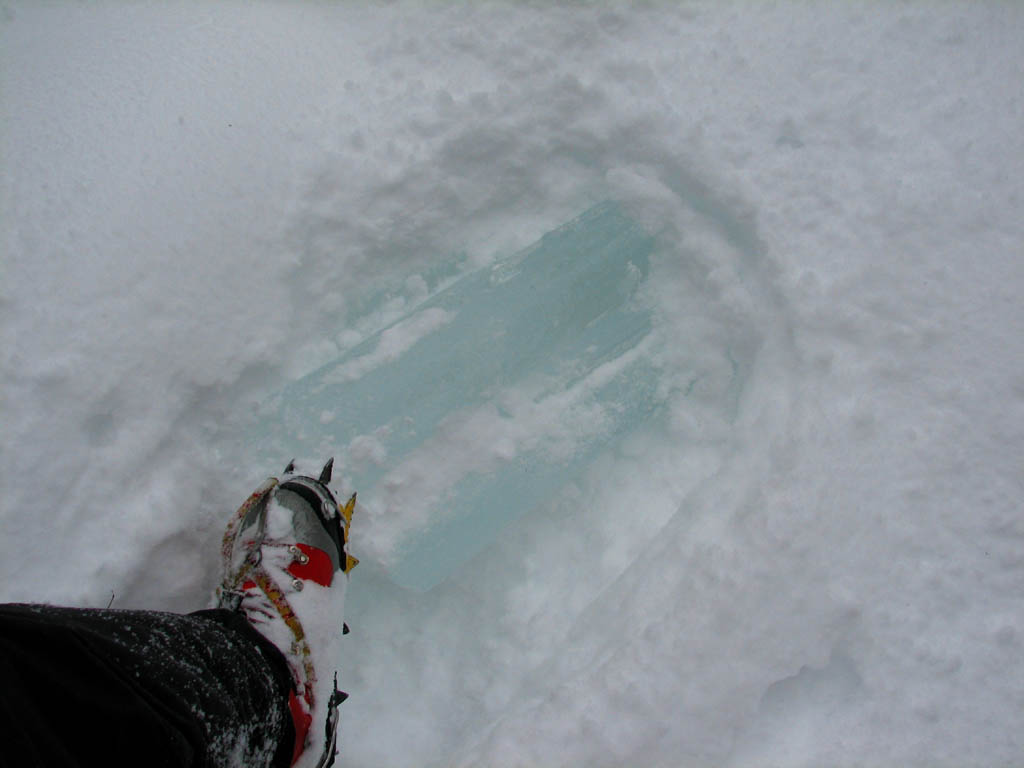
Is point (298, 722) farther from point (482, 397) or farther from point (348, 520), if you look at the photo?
point (482, 397)

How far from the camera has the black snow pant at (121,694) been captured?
0.67 meters

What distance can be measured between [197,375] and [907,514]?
1.39 m

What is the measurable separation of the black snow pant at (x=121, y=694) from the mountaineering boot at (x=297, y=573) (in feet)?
0.60

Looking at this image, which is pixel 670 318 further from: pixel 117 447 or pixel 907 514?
pixel 117 447

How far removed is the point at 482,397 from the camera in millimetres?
1430

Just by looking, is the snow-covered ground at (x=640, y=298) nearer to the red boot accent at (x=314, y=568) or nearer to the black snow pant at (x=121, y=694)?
the red boot accent at (x=314, y=568)

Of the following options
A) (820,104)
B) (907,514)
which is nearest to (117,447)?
(907,514)

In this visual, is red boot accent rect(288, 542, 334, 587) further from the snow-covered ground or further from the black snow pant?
the black snow pant

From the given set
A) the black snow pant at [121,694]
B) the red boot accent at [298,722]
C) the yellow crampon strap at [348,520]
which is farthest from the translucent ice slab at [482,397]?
the black snow pant at [121,694]

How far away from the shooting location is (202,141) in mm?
1370

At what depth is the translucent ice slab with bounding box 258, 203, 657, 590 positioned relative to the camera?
137 cm

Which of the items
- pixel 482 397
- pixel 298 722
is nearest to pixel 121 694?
pixel 298 722

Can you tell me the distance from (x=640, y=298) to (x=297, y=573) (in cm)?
95

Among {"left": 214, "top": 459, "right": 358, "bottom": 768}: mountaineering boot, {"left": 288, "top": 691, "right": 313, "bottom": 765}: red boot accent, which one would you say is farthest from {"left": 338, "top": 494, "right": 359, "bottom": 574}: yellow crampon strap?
{"left": 288, "top": 691, "right": 313, "bottom": 765}: red boot accent
